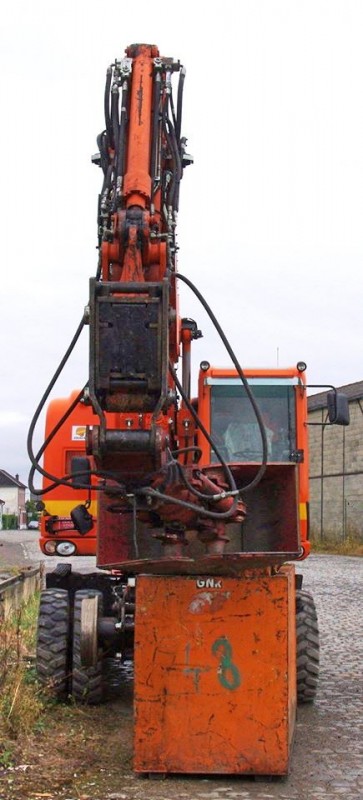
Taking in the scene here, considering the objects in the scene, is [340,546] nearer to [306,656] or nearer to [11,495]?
[306,656]

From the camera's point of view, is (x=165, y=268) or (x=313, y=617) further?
(x=313, y=617)

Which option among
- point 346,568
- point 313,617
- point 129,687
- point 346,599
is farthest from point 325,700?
point 346,568

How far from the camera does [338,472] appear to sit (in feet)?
134

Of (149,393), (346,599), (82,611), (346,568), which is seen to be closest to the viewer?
(149,393)

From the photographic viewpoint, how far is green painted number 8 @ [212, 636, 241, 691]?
7039mm

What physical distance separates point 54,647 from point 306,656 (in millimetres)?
2187

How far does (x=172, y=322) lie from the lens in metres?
7.00

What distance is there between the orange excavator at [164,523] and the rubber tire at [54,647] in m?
0.01

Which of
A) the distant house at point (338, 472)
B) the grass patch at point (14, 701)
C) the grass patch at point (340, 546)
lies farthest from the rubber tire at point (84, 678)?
the distant house at point (338, 472)

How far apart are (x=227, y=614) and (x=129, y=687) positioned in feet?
10.7

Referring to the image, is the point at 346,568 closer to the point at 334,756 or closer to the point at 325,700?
the point at 325,700

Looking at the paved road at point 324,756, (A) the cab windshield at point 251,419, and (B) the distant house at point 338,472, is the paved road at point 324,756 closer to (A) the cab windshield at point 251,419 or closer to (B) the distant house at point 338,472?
(A) the cab windshield at point 251,419

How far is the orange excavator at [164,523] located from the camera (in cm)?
614

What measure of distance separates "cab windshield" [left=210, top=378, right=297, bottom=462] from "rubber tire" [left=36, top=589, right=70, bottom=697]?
1941 millimetres
